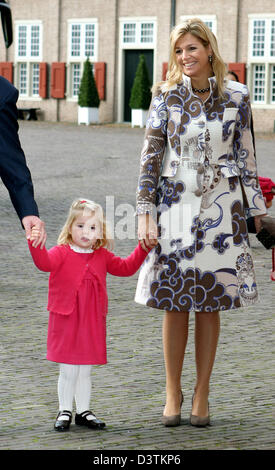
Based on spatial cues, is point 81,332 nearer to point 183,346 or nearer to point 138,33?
point 183,346

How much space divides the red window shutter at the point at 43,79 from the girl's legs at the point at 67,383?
3159 cm

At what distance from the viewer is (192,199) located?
409cm

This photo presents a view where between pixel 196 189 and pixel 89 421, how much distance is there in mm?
1030

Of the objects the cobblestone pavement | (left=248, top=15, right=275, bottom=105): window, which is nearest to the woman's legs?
the cobblestone pavement

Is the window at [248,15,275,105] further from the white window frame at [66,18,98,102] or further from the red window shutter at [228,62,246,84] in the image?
the white window frame at [66,18,98,102]

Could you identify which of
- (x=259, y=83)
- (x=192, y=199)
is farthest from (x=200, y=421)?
(x=259, y=83)

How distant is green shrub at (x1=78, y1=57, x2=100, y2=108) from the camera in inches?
1256

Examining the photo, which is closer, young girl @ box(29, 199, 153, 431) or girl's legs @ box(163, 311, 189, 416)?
young girl @ box(29, 199, 153, 431)

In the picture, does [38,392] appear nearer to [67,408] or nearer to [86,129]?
[67,408]

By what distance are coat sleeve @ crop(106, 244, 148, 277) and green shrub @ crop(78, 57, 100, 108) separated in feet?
92.7

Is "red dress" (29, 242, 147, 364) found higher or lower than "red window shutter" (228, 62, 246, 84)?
lower

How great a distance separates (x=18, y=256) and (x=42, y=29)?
27.6 m

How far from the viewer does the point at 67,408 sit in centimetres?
402

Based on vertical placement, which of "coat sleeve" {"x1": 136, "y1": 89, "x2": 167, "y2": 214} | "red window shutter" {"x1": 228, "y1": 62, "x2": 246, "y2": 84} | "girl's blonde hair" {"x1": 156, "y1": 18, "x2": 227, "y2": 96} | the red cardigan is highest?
"red window shutter" {"x1": 228, "y1": 62, "x2": 246, "y2": 84}
